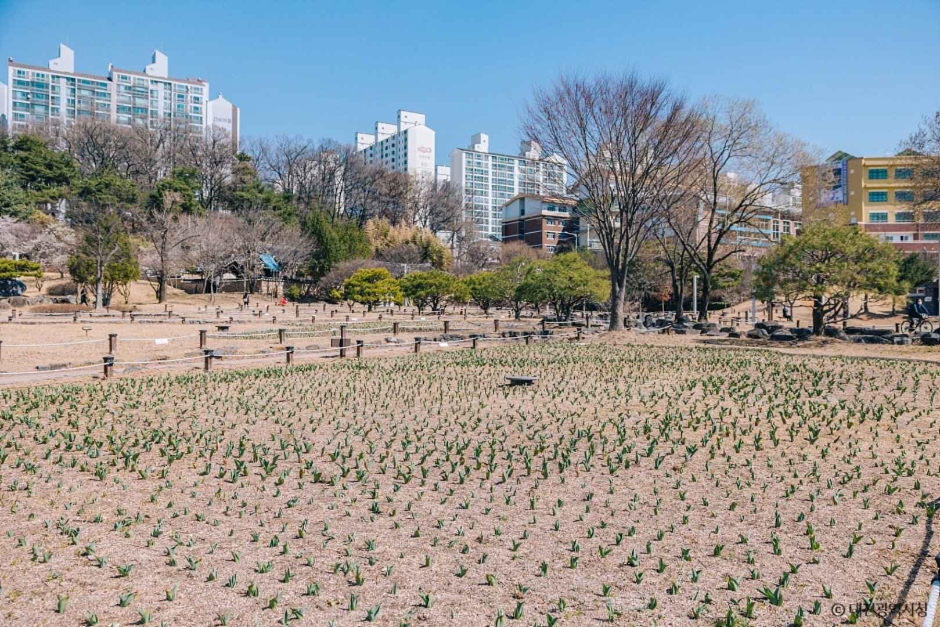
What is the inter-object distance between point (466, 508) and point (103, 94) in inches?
4868

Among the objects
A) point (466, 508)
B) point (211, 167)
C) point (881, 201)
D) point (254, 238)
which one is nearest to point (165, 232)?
point (254, 238)

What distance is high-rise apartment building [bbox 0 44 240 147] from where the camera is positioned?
336 feet

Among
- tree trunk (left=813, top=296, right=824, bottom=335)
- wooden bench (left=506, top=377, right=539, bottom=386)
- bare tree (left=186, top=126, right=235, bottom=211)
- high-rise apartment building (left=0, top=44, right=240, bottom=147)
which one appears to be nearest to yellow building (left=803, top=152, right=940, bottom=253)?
tree trunk (left=813, top=296, right=824, bottom=335)

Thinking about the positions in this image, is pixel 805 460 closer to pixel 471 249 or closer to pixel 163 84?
pixel 471 249

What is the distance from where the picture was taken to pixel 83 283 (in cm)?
4228

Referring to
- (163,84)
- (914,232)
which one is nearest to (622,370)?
(914,232)

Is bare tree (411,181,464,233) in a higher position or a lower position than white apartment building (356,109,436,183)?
lower

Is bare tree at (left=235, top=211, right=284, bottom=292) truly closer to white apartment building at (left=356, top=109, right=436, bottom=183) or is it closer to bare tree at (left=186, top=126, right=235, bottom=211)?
bare tree at (left=186, top=126, right=235, bottom=211)

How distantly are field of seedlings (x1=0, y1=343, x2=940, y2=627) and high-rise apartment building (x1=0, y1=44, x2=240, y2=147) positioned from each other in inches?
3971

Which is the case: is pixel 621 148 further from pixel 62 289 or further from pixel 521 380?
pixel 62 289

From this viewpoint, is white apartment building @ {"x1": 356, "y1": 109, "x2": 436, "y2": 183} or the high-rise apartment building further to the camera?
white apartment building @ {"x1": 356, "y1": 109, "x2": 436, "y2": 183}

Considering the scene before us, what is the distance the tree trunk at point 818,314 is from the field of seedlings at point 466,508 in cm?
1122

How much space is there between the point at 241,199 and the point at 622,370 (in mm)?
56726

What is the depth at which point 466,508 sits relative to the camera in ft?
20.0
